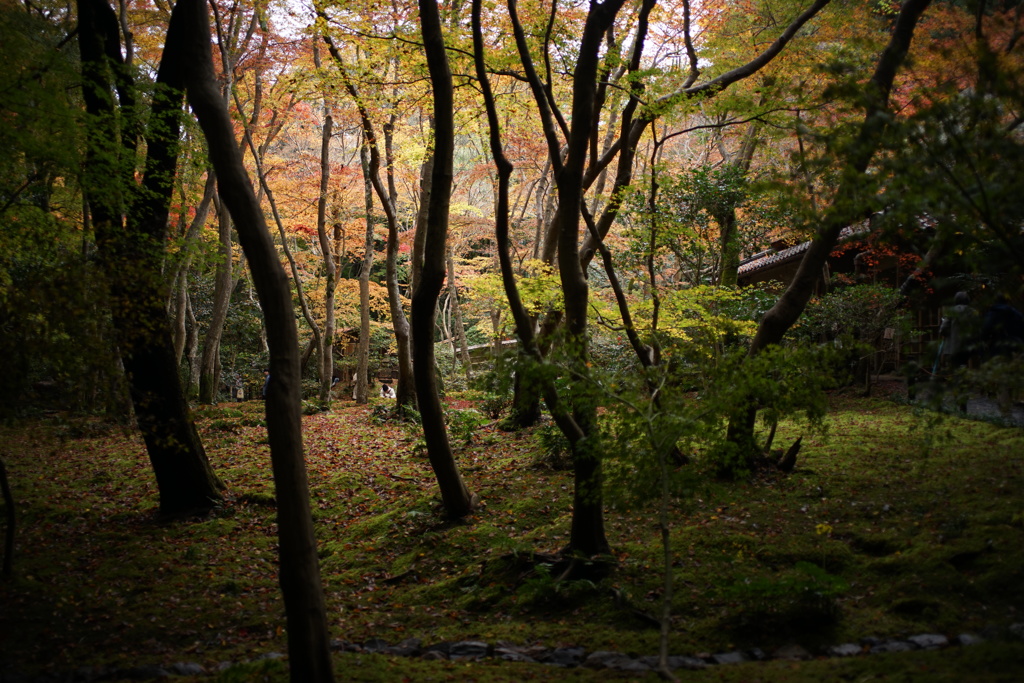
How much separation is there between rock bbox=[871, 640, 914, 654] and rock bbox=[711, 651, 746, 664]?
89 centimetres

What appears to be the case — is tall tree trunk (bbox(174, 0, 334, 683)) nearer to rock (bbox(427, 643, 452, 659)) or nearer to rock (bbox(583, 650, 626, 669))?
rock (bbox(427, 643, 452, 659))

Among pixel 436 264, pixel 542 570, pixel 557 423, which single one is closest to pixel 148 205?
pixel 436 264

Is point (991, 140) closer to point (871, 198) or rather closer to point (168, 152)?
point (871, 198)

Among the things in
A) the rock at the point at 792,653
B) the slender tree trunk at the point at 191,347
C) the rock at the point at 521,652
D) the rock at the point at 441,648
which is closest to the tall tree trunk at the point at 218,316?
the slender tree trunk at the point at 191,347

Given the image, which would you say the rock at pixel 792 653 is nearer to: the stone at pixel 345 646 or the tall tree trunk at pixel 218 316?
the stone at pixel 345 646

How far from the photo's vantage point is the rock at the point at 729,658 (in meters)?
4.63

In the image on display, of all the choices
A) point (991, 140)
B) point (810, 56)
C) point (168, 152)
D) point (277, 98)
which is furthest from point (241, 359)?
point (991, 140)

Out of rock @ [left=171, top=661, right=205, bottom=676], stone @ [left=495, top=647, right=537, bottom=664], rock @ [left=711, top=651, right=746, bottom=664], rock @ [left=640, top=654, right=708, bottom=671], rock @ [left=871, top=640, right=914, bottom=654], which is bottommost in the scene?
rock @ [left=171, top=661, right=205, bottom=676]

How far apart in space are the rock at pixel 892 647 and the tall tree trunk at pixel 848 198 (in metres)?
1.59

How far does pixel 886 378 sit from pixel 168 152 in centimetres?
1471

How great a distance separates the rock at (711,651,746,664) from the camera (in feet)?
15.2

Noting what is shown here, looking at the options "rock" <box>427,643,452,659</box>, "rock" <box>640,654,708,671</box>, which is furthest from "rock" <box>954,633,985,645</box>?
"rock" <box>427,643,452,659</box>

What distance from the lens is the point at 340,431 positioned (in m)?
13.8

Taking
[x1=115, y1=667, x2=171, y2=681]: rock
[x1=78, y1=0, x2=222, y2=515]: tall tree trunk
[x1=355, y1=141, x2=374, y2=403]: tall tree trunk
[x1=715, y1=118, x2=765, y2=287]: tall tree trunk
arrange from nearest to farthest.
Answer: [x1=115, y1=667, x2=171, y2=681]: rock → [x1=78, y1=0, x2=222, y2=515]: tall tree trunk → [x1=715, y1=118, x2=765, y2=287]: tall tree trunk → [x1=355, y1=141, x2=374, y2=403]: tall tree trunk
